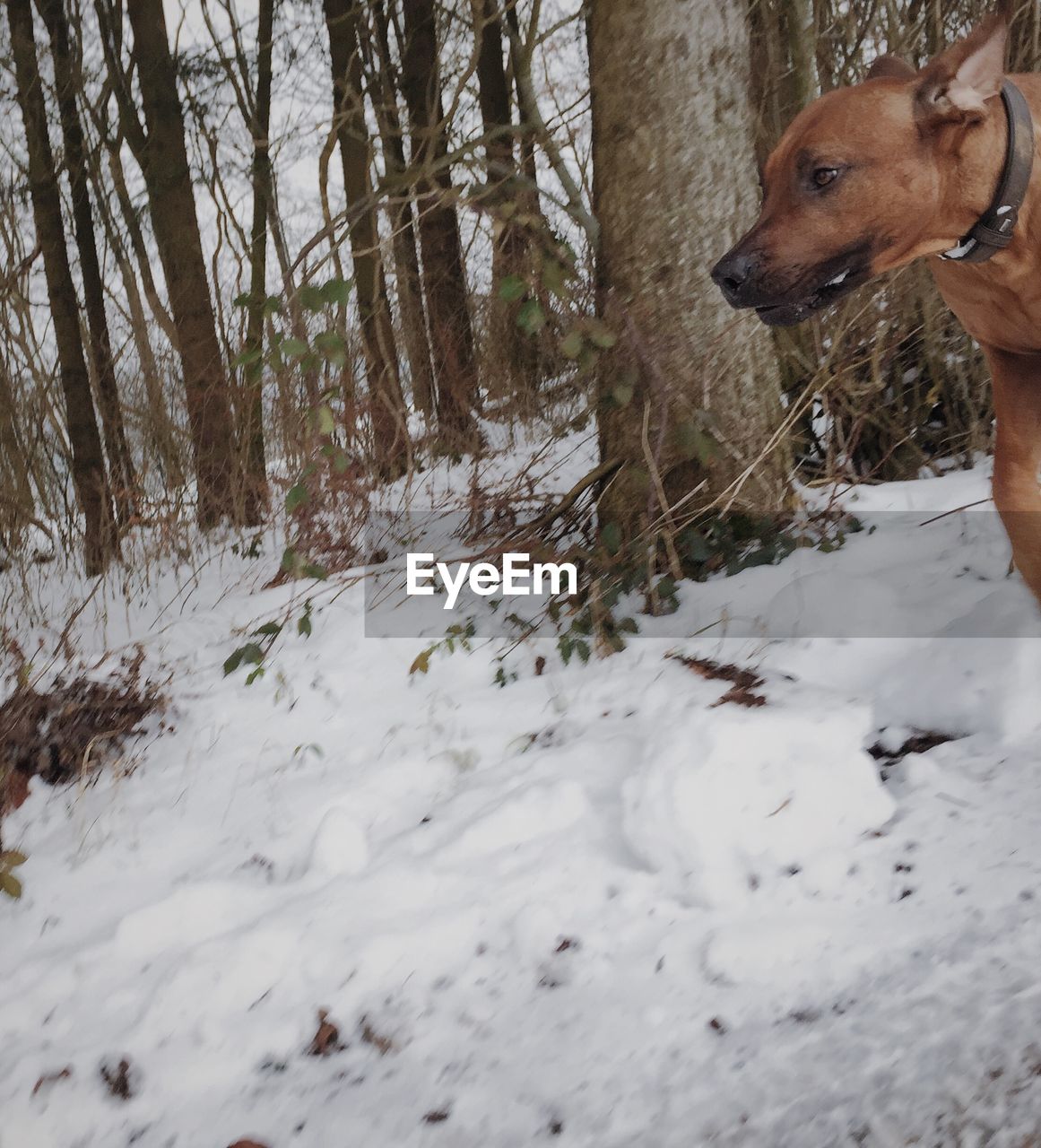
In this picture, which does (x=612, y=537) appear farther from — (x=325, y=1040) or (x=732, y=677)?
(x=325, y=1040)

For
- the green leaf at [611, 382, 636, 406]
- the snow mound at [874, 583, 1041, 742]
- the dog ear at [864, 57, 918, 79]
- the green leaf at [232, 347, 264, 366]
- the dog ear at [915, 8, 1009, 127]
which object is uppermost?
the dog ear at [864, 57, 918, 79]

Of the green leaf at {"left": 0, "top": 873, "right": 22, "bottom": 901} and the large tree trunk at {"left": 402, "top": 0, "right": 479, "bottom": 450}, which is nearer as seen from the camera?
the green leaf at {"left": 0, "top": 873, "right": 22, "bottom": 901}

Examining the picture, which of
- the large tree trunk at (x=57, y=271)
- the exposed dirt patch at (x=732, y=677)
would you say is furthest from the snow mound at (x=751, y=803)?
the large tree trunk at (x=57, y=271)

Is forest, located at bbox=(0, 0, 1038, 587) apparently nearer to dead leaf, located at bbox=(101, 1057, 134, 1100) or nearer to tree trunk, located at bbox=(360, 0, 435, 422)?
tree trunk, located at bbox=(360, 0, 435, 422)

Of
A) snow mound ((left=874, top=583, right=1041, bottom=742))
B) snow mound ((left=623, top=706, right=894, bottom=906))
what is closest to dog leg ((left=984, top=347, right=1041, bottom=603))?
snow mound ((left=874, top=583, right=1041, bottom=742))

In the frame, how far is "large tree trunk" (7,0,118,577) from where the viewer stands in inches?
285

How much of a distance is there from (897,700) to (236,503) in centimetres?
410

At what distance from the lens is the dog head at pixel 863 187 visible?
6.60ft

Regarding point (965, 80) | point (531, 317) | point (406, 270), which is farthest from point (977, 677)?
point (406, 270)

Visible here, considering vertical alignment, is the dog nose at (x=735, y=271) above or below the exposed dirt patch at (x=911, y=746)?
above

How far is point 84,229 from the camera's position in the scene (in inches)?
318

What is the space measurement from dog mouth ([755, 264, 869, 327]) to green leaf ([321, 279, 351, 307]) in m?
1.39

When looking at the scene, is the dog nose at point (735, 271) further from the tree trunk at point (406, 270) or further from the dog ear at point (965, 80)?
the tree trunk at point (406, 270)

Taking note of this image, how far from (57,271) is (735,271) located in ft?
22.0
